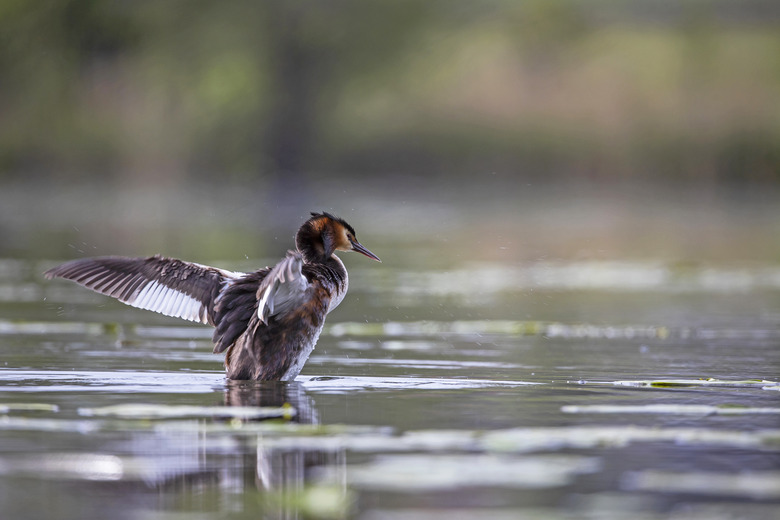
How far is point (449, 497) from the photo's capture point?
14.5ft

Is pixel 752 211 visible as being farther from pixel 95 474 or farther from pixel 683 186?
pixel 95 474

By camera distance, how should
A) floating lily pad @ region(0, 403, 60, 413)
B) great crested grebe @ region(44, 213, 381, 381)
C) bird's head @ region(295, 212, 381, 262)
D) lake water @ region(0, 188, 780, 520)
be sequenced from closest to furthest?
lake water @ region(0, 188, 780, 520) < floating lily pad @ region(0, 403, 60, 413) < great crested grebe @ region(44, 213, 381, 381) < bird's head @ region(295, 212, 381, 262)

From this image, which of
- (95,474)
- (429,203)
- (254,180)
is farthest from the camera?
(254,180)

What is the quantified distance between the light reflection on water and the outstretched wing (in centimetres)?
35

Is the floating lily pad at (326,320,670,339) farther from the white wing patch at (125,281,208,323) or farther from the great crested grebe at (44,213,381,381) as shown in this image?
the white wing patch at (125,281,208,323)

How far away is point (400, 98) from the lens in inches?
1677

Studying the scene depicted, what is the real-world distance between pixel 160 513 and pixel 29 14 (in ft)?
107

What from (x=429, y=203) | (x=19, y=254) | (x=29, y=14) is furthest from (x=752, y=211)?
(x=29, y=14)

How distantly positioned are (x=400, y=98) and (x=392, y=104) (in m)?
0.30

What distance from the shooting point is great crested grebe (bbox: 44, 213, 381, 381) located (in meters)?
7.30

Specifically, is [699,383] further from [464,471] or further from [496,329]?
[496,329]

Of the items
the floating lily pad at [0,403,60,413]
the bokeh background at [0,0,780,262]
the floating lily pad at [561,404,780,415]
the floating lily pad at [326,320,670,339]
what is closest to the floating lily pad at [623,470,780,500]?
the floating lily pad at [561,404,780,415]

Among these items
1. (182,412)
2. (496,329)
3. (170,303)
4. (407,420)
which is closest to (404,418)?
(407,420)

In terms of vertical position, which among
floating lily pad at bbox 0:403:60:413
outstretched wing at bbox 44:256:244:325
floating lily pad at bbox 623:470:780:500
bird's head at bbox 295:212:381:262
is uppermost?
bird's head at bbox 295:212:381:262
